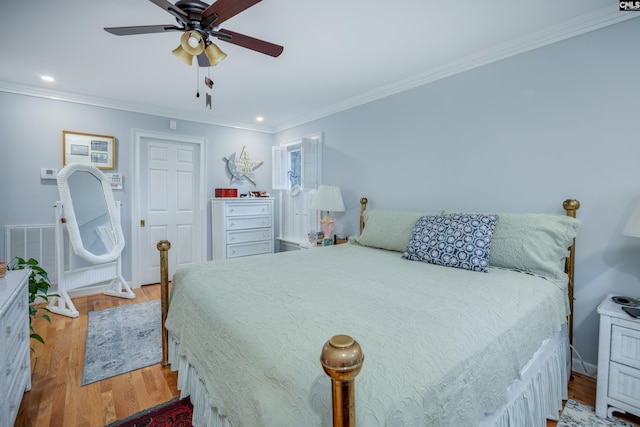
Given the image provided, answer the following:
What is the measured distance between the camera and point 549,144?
2.05 meters

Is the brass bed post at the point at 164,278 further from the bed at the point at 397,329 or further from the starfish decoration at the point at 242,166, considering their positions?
the starfish decoration at the point at 242,166

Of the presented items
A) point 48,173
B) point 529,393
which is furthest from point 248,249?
point 529,393

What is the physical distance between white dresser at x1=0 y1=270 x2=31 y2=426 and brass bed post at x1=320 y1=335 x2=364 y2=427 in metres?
1.51

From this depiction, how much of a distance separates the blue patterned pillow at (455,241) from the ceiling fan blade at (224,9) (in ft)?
5.72

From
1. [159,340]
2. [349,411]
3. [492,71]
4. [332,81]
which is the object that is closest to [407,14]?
[492,71]

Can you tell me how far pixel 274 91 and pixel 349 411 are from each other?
128 inches

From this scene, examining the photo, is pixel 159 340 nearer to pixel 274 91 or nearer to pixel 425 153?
pixel 274 91

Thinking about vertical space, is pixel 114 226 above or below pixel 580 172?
below

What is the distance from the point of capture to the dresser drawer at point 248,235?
4.13 meters

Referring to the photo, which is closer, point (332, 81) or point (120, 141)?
point (332, 81)

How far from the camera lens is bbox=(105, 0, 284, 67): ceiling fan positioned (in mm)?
1466

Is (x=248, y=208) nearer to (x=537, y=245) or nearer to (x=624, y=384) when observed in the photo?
(x=537, y=245)

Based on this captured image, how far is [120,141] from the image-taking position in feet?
12.0

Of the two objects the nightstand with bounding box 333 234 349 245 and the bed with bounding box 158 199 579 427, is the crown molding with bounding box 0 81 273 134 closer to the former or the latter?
the nightstand with bounding box 333 234 349 245
